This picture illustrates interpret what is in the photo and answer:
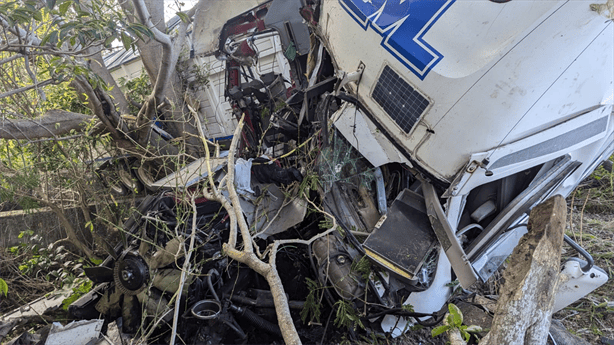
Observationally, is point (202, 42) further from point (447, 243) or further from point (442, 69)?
point (447, 243)

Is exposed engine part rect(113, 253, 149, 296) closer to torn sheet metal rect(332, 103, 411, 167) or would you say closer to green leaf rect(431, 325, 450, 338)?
torn sheet metal rect(332, 103, 411, 167)

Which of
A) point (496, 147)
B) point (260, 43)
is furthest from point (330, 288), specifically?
point (260, 43)

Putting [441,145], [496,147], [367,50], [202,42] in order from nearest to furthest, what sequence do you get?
[496,147] → [441,145] → [367,50] → [202,42]

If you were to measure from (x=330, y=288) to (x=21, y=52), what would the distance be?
3290 millimetres

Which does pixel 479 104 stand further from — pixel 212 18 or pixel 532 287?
pixel 212 18

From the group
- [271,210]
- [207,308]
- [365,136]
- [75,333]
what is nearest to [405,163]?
[365,136]

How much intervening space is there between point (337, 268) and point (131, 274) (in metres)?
1.86

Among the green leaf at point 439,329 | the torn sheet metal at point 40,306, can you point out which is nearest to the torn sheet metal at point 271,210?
the green leaf at point 439,329

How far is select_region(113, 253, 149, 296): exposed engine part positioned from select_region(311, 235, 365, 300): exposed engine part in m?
1.61

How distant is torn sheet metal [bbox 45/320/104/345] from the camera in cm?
292

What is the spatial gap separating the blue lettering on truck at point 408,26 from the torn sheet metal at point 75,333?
3293 millimetres

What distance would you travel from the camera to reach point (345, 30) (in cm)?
337

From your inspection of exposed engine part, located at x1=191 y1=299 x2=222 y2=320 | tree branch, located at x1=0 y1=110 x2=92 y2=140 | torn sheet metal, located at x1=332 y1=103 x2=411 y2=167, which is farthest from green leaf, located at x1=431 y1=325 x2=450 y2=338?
tree branch, located at x1=0 y1=110 x2=92 y2=140

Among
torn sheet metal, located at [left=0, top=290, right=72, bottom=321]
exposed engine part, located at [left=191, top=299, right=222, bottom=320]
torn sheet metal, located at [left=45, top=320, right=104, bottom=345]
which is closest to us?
torn sheet metal, located at [left=45, top=320, right=104, bottom=345]
